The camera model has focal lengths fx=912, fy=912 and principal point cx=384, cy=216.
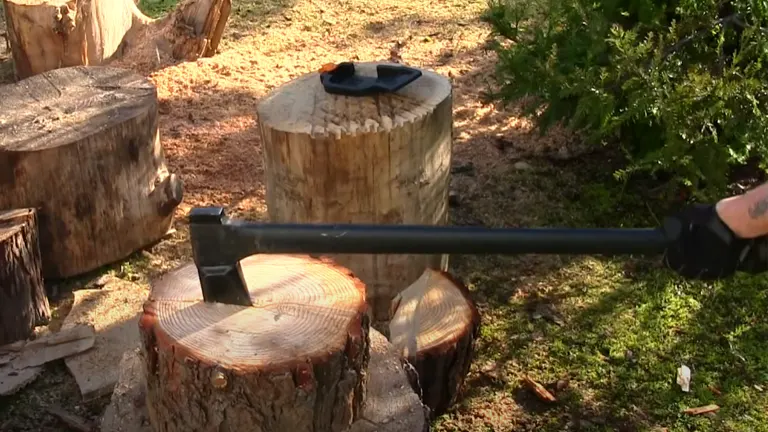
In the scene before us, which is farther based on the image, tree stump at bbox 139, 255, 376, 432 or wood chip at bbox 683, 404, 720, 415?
wood chip at bbox 683, 404, 720, 415

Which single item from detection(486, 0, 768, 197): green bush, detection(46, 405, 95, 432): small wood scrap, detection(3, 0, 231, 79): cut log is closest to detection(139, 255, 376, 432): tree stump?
detection(46, 405, 95, 432): small wood scrap

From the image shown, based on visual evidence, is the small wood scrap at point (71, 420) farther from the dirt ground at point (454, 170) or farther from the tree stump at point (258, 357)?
the tree stump at point (258, 357)

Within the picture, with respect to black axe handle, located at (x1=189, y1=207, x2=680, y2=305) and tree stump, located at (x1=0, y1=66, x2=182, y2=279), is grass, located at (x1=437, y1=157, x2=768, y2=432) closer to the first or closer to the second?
black axe handle, located at (x1=189, y1=207, x2=680, y2=305)

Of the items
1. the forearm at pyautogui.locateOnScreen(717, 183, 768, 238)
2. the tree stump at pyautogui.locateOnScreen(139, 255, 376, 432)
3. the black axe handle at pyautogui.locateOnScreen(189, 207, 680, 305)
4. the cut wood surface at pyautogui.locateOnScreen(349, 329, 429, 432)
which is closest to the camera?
the forearm at pyautogui.locateOnScreen(717, 183, 768, 238)

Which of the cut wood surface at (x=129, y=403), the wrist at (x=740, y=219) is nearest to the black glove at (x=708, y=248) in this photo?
the wrist at (x=740, y=219)

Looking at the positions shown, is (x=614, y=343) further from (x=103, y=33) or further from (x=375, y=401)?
(x=103, y=33)

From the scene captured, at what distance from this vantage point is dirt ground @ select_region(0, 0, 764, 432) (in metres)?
3.38

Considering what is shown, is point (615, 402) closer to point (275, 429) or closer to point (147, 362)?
point (275, 429)

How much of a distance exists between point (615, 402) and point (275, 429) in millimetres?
1482

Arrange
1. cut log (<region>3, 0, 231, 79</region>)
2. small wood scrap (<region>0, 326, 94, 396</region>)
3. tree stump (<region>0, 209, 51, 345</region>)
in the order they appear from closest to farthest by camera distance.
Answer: small wood scrap (<region>0, 326, 94, 396</region>) < tree stump (<region>0, 209, 51, 345</region>) < cut log (<region>3, 0, 231, 79</region>)

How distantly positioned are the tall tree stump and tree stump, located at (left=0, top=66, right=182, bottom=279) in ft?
2.68

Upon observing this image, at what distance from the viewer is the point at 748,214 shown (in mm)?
1981

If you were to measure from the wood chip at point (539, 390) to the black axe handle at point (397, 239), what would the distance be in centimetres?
133

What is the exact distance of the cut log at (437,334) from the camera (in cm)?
312
